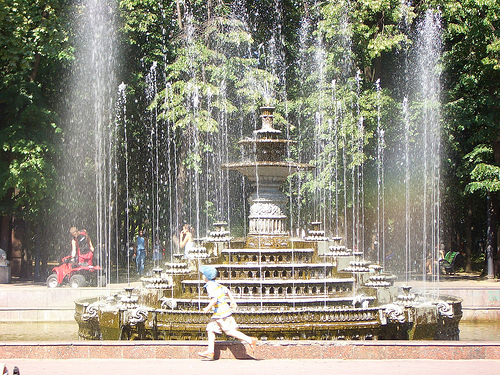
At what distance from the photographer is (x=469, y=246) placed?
3177 centimetres

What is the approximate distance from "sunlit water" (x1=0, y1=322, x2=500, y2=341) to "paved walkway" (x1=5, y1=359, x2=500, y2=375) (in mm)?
4347

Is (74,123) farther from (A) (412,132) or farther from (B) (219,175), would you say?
(A) (412,132)

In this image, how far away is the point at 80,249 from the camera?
21000 mm

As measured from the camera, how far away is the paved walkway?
29.2ft

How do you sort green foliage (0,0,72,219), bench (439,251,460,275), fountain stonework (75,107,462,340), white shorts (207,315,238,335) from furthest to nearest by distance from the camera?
bench (439,251,460,275) < green foliage (0,0,72,219) < fountain stonework (75,107,462,340) < white shorts (207,315,238,335)

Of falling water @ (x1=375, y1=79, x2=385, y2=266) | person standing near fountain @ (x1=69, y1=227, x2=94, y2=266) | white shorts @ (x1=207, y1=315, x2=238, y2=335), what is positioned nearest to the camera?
white shorts @ (x1=207, y1=315, x2=238, y2=335)

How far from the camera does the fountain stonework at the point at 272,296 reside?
1164cm

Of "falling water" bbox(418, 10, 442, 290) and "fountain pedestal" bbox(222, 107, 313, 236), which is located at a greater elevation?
"falling water" bbox(418, 10, 442, 290)

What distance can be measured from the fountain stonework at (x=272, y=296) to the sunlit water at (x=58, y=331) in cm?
93

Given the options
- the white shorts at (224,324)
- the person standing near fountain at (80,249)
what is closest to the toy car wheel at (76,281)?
the person standing near fountain at (80,249)

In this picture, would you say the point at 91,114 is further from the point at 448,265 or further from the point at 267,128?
the point at 448,265

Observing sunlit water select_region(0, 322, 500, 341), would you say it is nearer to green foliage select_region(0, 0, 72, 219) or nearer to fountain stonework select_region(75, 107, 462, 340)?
fountain stonework select_region(75, 107, 462, 340)

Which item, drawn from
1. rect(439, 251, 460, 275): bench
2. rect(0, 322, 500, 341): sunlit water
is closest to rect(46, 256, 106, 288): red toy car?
rect(0, 322, 500, 341): sunlit water

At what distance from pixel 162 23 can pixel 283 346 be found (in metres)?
20.6
